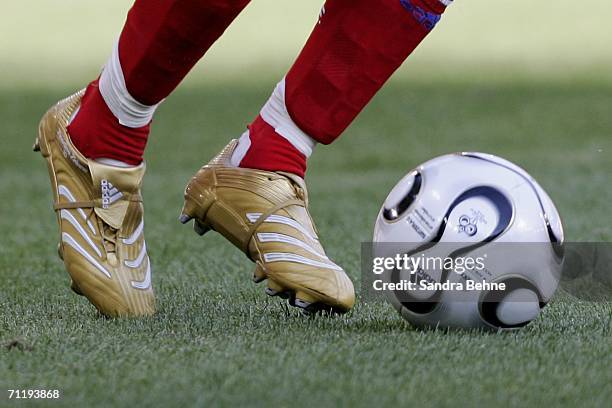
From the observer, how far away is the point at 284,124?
6.57ft

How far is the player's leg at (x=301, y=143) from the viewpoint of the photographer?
1904 millimetres

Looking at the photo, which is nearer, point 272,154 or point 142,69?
point 142,69

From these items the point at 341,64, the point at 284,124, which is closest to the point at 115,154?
the point at 284,124

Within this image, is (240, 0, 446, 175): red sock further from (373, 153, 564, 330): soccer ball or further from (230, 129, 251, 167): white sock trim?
(373, 153, 564, 330): soccer ball

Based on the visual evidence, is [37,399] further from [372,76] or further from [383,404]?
[372,76]

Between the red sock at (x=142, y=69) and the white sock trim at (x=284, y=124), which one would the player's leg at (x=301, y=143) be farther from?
the red sock at (x=142, y=69)

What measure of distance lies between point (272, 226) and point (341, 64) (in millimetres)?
307

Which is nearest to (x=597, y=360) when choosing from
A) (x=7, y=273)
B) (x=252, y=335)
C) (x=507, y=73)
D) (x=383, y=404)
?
(x=383, y=404)

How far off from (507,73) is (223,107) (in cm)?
219

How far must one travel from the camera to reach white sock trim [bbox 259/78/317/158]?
1.99 m

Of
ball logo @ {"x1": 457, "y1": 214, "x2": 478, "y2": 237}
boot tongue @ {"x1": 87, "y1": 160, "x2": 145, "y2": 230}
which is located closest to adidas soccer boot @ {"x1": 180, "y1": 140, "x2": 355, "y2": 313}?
boot tongue @ {"x1": 87, "y1": 160, "x2": 145, "y2": 230}

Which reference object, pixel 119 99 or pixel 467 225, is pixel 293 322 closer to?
pixel 467 225

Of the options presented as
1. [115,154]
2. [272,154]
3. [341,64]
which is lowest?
[115,154]

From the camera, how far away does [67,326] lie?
1.80 m
